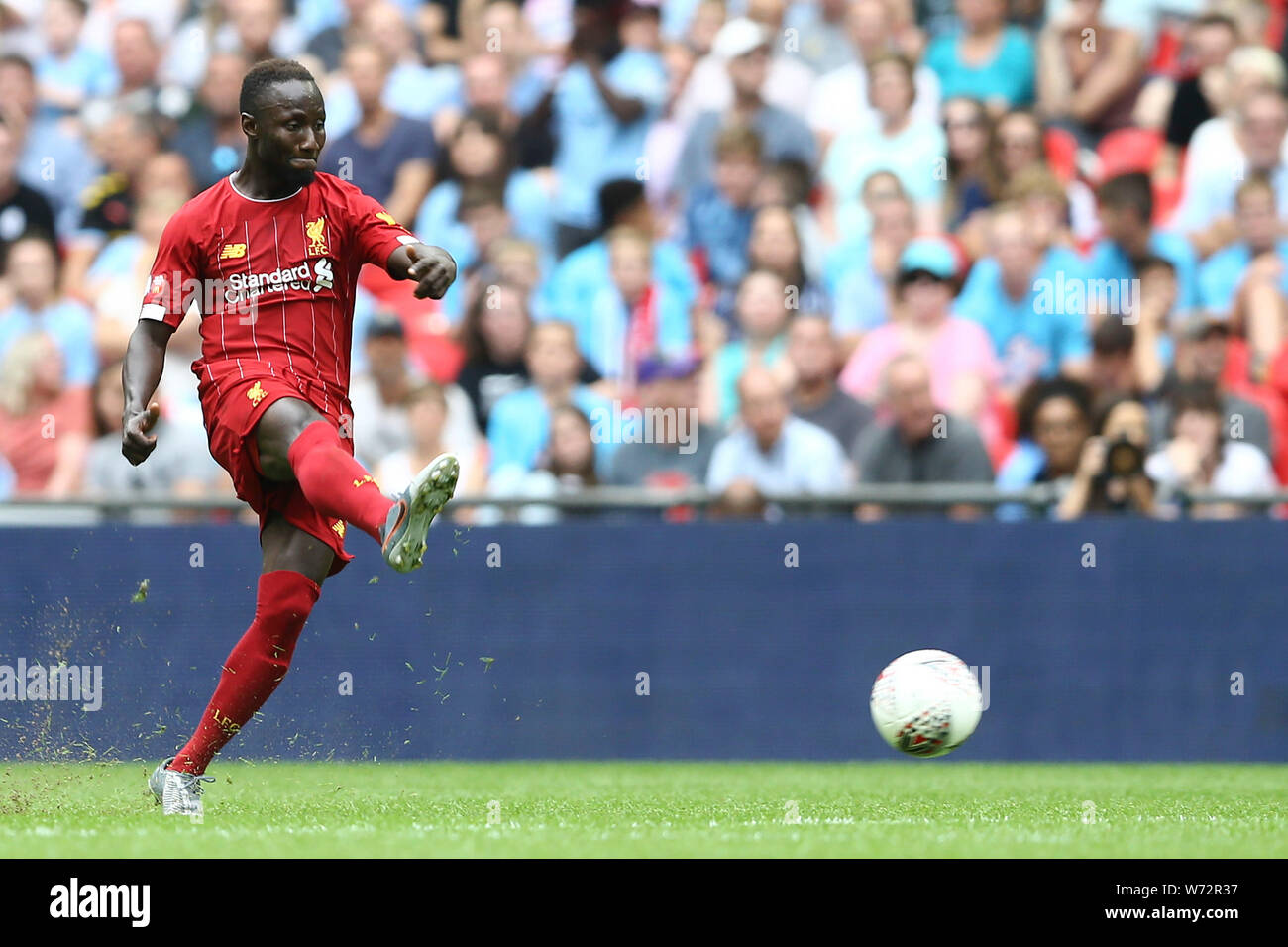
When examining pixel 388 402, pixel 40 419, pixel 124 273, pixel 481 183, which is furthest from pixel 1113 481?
pixel 124 273

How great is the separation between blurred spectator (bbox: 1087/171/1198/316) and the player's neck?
6.07m

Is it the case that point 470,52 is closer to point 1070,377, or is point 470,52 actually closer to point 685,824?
point 1070,377

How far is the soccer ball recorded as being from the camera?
292 inches

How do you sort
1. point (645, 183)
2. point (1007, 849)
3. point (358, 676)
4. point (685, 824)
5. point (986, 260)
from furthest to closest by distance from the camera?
point (645, 183) → point (986, 260) → point (358, 676) → point (685, 824) → point (1007, 849)

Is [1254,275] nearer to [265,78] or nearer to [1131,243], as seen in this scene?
[1131,243]

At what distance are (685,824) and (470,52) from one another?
7888mm

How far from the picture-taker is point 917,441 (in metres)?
10.9

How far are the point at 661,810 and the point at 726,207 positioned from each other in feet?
19.1

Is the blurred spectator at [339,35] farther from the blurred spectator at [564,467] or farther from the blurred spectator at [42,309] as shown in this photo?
the blurred spectator at [564,467]

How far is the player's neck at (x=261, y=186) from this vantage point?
7230 millimetres

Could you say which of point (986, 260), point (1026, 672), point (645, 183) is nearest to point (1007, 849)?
Answer: point (1026, 672)

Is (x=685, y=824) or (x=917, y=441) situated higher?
(x=917, y=441)

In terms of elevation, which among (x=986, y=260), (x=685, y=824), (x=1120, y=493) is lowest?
(x=685, y=824)

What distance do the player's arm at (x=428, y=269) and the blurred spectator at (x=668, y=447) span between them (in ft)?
14.1
